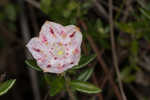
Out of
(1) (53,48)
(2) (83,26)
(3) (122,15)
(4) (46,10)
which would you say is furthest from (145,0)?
(1) (53,48)

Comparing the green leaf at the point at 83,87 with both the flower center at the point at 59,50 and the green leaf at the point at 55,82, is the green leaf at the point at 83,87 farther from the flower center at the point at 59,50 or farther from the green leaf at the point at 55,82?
the flower center at the point at 59,50

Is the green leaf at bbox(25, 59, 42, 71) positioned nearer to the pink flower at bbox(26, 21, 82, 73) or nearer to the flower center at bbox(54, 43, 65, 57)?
the pink flower at bbox(26, 21, 82, 73)

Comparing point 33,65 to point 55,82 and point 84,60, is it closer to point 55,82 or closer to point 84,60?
point 55,82

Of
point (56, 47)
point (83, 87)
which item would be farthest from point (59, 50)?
point (83, 87)

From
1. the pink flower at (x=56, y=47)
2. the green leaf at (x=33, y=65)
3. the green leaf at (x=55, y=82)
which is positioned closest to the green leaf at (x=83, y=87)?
the green leaf at (x=55, y=82)

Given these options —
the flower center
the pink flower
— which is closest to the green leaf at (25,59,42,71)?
the pink flower

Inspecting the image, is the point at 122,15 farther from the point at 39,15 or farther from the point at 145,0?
the point at 39,15
